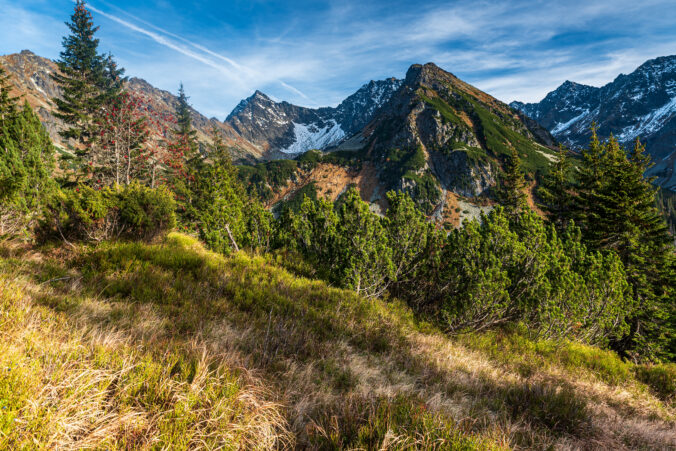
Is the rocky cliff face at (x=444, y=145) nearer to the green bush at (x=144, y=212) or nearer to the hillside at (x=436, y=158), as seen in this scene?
the hillside at (x=436, y=158)

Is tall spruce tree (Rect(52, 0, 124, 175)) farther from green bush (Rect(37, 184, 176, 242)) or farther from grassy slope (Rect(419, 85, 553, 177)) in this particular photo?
grassy slope (Rect(419, 85, 553, 177))

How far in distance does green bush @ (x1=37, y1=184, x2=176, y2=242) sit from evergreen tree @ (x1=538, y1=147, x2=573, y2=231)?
2743 cm

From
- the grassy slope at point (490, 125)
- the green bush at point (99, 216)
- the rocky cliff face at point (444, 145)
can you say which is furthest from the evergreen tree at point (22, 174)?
the grassy slope at point (490, 125)

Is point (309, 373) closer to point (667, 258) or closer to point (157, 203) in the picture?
point (157, 203)

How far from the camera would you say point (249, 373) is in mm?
2697

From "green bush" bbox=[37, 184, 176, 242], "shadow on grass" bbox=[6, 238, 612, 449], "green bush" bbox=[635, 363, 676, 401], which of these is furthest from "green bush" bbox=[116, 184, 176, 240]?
"green bush" bbox=[635, 363, 676, 401]

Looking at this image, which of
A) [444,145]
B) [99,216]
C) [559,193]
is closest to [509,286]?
[99,216]

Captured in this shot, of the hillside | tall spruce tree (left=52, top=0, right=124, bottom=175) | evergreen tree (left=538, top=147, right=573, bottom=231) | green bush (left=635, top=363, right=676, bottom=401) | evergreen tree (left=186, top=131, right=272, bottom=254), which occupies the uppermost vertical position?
the hillside

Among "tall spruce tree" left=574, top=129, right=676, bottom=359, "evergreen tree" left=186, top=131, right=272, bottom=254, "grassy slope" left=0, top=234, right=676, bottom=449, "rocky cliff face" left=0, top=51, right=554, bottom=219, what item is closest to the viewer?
"grassy slope" left=0, top=234, right=676, bottom=449

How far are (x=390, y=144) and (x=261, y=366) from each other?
625 ft

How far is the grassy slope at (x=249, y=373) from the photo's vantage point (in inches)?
74.2

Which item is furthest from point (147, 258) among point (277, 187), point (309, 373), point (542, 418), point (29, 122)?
point (277, 187)

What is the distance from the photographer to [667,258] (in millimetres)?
14602

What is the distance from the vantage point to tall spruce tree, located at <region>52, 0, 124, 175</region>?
2255cm
